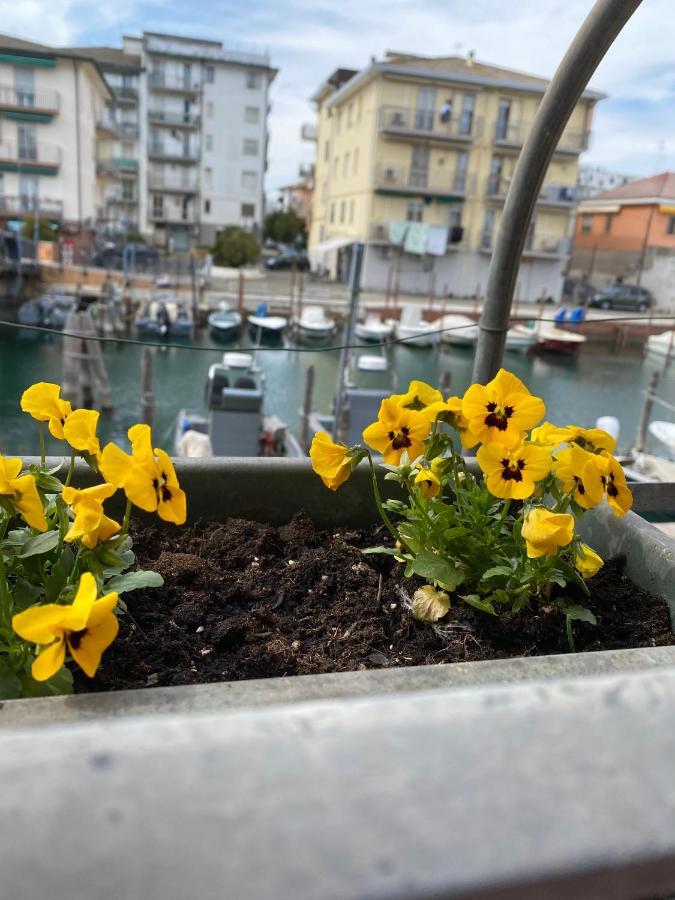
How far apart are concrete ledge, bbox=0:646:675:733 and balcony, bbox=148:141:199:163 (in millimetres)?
50673

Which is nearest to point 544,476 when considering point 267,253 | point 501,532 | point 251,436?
point 501,532

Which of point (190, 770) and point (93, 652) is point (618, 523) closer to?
point (93, 652)

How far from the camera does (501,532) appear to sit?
163cm

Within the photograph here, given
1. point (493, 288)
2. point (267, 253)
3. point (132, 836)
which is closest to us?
point (132, 836)

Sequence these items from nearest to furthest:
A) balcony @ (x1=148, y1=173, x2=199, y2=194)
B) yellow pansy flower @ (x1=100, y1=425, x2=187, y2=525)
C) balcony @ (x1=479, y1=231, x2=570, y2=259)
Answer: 1. yellow pansy flower @ (x1=100, y1=425, x2=187, y2=525)
2. balcony @ (x1=479, y1=231, x2=570, y2=259)
3. balcony @ (x1=148, y1=173, x2=199, y2=194)

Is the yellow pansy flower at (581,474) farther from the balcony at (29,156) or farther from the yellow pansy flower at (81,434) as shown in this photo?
the balcony at (29,156)

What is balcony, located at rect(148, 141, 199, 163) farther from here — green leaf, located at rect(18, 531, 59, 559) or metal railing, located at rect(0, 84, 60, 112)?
green leaf, located at rect(18, 531, 59, 559)

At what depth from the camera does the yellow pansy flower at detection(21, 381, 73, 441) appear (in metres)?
1.38

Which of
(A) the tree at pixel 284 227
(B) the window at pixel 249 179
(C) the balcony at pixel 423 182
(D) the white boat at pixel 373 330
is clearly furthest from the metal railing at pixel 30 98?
(A) the tree at pixel 284 227

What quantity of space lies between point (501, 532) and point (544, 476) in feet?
0.88

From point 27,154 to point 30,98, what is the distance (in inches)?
100

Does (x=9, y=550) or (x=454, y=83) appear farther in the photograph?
(x=454, y=83)

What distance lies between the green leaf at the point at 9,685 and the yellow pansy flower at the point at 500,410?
0.86 metres

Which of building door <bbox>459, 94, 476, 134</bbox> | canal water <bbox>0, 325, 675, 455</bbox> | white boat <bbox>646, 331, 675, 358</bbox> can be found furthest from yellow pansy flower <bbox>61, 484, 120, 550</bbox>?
building door <bbox>459, 94, 476, 134</bbox>
